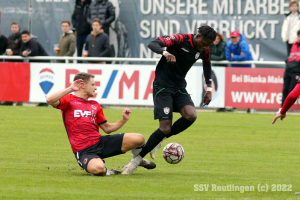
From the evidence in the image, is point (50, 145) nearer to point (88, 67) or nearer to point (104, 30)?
point (88, 67)

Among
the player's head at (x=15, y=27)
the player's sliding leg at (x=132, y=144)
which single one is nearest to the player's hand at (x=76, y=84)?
the player's sliding leg at (x=132, y=144)

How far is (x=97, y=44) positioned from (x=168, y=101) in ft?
32.8

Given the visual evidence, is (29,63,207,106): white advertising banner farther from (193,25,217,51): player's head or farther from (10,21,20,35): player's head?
(193,25,217,51): player's head

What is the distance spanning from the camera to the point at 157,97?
26.0 feet

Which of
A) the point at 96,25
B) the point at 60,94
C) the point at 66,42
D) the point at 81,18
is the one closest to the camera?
the point at 60,94

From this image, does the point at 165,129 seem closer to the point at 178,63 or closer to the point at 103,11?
the point at 178,63

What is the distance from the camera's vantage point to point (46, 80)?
17.3 metres

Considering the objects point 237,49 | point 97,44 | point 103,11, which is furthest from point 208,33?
point 103,11

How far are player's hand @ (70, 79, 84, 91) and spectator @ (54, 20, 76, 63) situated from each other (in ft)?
36.6

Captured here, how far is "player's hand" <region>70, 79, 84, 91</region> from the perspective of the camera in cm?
648

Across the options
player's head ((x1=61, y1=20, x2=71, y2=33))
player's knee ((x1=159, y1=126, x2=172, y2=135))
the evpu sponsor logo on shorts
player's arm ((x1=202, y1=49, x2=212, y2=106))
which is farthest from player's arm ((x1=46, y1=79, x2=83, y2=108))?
player's head ((x1=61, y1=20, x2=71, y2=33))

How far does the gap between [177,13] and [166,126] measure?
11.7 meters

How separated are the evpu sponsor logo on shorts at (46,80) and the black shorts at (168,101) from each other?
9760 millimetres

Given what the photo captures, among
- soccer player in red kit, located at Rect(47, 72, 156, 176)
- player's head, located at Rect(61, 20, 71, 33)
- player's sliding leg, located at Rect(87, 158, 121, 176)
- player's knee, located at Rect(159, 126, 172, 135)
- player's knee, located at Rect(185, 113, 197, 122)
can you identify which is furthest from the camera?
player's head, located at Rect(61, 20, 71, 33)
